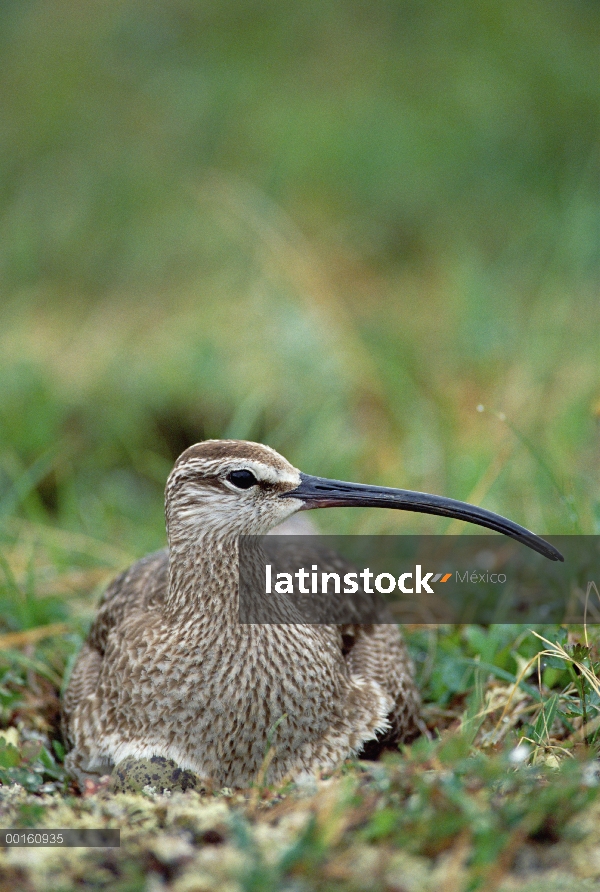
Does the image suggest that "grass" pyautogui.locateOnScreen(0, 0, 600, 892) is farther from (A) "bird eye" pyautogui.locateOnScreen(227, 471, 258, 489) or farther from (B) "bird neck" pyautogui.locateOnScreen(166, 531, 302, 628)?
(A) "bird eye" pyautogui.locateOnScreen(227, 471, 258, 489)

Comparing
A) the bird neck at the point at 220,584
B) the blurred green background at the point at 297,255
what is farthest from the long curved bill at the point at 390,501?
the blurred green background at the point at 297,255

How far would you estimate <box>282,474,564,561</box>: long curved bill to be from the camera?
379 centimetres

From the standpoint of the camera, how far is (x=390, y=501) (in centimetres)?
384

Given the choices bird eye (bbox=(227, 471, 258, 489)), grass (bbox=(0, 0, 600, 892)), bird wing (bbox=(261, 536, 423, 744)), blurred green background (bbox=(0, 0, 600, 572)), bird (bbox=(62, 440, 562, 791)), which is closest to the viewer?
grass (bbox=(0, 0, 600, 892))

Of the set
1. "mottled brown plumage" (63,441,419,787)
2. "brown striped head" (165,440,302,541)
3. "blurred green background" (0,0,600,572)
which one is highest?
"blurred green background" (0,0,600,572)

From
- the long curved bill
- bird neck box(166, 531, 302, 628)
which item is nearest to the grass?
→ the long curved bill

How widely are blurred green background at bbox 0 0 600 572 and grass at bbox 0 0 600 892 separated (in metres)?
0.03

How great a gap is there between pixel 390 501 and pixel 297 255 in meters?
4.62

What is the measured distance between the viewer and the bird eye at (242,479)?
3.72m

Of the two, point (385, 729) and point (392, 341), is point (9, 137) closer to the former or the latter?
point (392, 341)

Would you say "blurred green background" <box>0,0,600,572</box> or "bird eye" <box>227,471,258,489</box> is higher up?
"blurred green background" <box>0,0,600,572</box>

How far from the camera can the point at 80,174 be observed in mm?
10258

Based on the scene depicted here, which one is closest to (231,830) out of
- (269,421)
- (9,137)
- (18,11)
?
(269,421)

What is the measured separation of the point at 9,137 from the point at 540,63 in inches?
218
